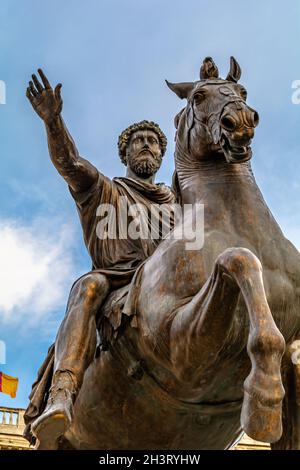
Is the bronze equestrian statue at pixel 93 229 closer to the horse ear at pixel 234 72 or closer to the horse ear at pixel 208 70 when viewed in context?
the horse ear at pixel 208 70

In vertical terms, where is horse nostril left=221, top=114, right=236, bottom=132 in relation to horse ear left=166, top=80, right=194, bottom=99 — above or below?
below

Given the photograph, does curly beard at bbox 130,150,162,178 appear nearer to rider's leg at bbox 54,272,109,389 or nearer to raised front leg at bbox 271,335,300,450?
rider's leg at bbox 54,272,109,389

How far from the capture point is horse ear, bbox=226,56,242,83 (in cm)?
514

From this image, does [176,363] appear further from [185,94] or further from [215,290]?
[185,94]

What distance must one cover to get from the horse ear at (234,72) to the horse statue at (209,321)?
0.04 ft

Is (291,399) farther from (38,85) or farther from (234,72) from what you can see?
(38,85)

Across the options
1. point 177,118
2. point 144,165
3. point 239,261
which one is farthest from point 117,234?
point 239,261

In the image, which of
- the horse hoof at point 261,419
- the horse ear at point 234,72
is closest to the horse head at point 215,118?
the horse ear at point 234,72

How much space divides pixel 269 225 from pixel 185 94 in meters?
1.07

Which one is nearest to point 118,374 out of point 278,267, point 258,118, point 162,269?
point 162,269

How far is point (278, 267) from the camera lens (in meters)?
4.44

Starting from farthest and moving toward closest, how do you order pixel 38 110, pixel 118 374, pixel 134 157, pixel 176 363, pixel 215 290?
pixel 134 157, pixel 38 110, pixel 118 374, pixel 176 363, pixel 215 290

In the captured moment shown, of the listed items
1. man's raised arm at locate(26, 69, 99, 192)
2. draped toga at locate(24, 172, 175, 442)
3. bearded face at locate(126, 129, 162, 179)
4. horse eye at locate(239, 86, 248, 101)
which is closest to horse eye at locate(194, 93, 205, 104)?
horse eye at locate(239, 86, 248, 101)
